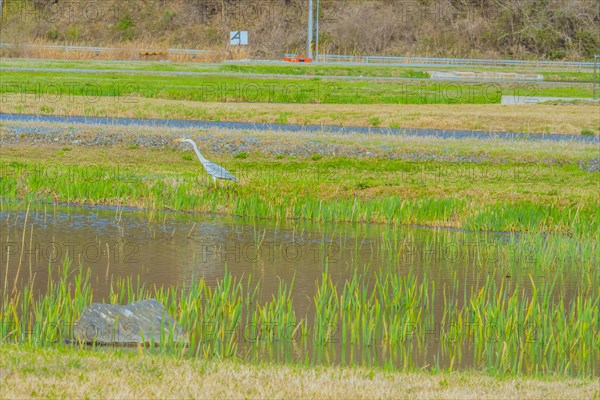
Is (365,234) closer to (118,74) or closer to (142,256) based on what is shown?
(142,256)

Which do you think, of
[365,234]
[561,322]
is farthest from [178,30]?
[561,322]

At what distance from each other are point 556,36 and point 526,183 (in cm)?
4833

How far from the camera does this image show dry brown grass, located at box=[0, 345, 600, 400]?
7.76 m

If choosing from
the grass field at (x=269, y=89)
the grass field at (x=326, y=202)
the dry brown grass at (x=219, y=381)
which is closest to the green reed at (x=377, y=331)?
the grass field at (x=326, y=202)

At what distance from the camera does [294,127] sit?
31.5 meters


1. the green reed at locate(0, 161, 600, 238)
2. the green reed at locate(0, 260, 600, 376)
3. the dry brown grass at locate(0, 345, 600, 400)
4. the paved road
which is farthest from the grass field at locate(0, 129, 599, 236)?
the dry brown grass at locate(0, 345, 600, 400)

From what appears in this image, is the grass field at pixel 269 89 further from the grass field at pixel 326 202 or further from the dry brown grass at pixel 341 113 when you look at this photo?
the dry brown grass at pixel 341 113

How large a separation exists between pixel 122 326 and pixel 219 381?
7.19 feet

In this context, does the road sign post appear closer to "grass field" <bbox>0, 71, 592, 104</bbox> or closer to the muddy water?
"grass field" <bbox>0, 71, 592, 104</bbox>

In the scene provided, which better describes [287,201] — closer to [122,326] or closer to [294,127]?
[122,326]

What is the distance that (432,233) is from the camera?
17.5 metres

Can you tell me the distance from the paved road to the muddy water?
37.8ft

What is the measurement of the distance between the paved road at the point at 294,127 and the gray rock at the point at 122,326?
19.1 m

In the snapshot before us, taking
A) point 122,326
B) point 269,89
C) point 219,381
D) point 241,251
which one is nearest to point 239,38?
point 269,89
